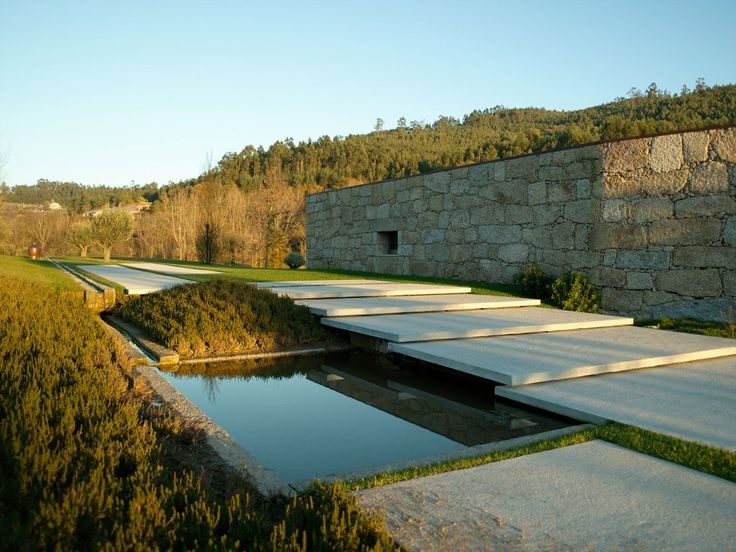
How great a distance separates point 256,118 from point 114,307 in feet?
38.0

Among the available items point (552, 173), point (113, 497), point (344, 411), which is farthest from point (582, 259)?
point (113, 497)

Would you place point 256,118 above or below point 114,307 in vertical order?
above

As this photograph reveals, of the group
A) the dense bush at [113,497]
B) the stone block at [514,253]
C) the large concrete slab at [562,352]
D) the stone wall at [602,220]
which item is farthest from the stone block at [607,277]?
the dense bush at [113,497]

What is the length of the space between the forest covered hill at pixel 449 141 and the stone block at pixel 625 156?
6983mm

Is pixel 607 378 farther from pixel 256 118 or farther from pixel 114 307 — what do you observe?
pixel 256 118

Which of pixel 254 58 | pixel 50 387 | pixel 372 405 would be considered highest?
pixel 254 58

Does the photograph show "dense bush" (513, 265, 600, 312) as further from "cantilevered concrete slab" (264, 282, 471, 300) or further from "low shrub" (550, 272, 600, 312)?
"cantilevered concrete slab" (264, 282, 471, 300)

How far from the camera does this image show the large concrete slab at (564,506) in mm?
1990

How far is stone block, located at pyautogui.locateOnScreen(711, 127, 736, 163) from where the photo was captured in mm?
7016

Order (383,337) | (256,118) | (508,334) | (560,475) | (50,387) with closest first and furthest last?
(560,475) → (50,387) → (383,337) → (508,334) → (256,118)

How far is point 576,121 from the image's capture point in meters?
27.4

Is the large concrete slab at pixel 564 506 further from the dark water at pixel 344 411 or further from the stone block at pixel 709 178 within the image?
the stone block at pixel 709 178

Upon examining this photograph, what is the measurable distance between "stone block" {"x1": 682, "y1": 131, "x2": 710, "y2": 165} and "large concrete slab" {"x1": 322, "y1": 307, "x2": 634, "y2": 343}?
2303mm

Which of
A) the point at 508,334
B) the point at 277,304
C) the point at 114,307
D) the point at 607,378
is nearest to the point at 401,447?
the point at 607,378
